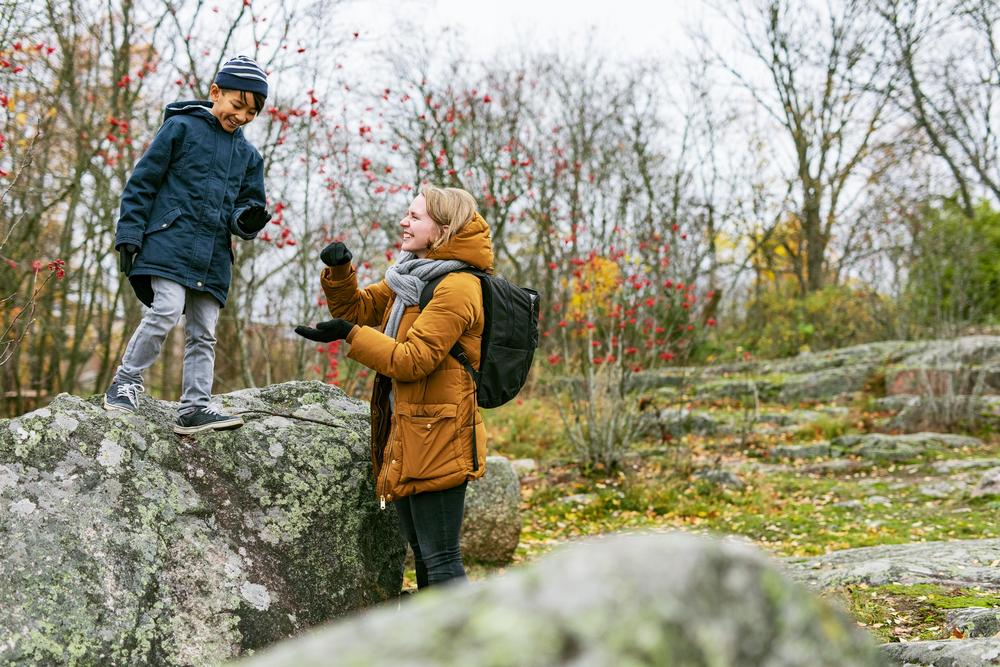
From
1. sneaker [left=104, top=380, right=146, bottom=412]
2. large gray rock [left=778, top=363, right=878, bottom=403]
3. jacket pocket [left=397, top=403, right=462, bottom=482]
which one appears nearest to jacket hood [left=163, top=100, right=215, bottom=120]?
sneaker [left=104, top=380, right=146, bottom=412]

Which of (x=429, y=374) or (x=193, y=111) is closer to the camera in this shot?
(x=429, y=374)

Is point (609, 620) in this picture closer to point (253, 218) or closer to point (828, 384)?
point (253, 218)

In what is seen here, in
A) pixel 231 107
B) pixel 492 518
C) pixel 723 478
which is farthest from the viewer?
pixel 723 478

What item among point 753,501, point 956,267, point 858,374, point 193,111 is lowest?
point 753,501

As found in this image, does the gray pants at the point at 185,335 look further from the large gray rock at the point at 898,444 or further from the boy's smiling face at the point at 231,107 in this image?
the large gray rock at the point at 898,444

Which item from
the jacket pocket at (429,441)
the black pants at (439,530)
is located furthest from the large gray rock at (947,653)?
the jacket pocket at (429,441)

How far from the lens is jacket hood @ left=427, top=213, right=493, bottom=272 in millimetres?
3170

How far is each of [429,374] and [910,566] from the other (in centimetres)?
318

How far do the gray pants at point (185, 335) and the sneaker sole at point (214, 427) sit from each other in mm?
90

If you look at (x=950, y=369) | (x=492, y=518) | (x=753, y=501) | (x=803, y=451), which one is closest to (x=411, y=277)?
(x=492, y=518)

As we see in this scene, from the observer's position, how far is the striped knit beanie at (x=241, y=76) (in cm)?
352

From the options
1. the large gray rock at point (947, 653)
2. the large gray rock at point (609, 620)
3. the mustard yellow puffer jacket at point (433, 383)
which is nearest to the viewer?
the large gray rock at point (609, 620)

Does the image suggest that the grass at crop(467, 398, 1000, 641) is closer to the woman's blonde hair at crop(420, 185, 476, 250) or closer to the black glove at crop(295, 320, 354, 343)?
the woman's blonde hair at crop(420, 185, 476, 250)

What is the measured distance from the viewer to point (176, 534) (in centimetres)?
313
